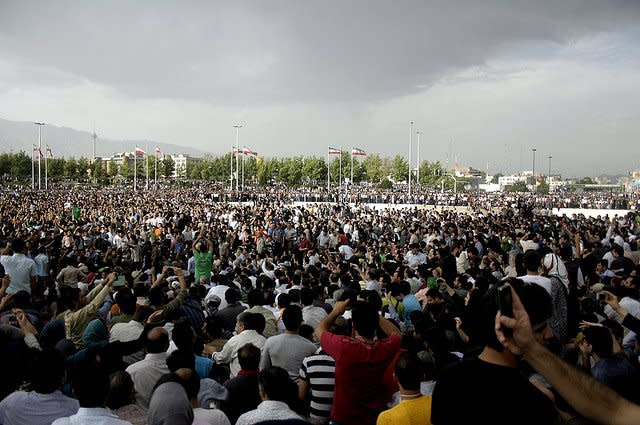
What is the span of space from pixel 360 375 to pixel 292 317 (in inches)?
53.1

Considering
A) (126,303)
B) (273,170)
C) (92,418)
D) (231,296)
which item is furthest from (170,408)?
(273,170)

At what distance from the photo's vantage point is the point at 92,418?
10.5ft

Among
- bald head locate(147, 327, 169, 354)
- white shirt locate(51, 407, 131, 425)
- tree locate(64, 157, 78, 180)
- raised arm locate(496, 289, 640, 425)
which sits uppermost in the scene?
tree locate(64, 157, 78, 180)

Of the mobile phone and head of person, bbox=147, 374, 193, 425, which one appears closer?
the mobile phone

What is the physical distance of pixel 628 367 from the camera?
4273 millimetres

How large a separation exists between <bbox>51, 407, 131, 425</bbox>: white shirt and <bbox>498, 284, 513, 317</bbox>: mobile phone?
8.43 feet

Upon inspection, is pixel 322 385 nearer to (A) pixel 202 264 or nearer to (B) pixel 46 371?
(B) pixel 46 371

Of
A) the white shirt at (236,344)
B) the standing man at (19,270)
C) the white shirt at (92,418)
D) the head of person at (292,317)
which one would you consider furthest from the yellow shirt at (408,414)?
the standing man at (19,270)

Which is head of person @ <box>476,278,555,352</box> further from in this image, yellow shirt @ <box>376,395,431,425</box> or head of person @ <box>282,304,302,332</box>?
head of person @ <box>282,304,302,332</box>

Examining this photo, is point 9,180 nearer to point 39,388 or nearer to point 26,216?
point 26,216

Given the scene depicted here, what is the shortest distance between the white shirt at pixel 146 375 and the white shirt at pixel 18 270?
581 centimetres

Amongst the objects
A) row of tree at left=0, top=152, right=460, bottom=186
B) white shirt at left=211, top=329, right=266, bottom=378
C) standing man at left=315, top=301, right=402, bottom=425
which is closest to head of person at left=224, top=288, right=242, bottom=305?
white shirt at left=211, top=329, right=266, bottom=378

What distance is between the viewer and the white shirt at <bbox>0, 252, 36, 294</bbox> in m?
8.83

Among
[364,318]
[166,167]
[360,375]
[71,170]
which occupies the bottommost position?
[360,375]
